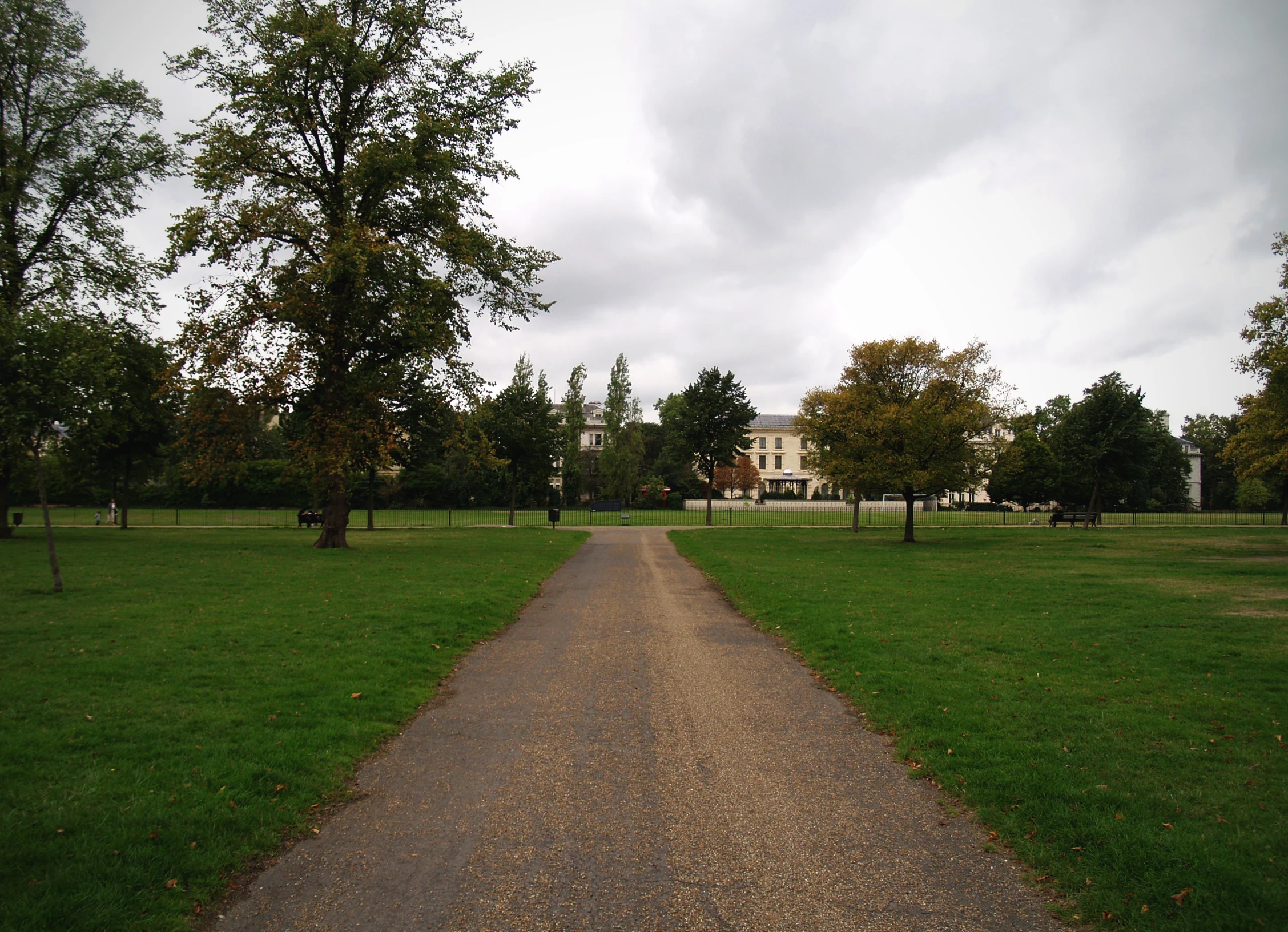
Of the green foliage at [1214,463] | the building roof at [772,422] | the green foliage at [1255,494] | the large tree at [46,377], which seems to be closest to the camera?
the large tree at [46,377]

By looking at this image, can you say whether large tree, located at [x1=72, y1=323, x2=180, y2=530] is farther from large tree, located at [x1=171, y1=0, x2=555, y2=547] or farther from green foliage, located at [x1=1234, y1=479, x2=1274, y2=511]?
green foliage, located at [x1=1234, y1=479, x2=1274, y2=511]

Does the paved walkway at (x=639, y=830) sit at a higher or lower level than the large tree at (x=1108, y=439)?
lower

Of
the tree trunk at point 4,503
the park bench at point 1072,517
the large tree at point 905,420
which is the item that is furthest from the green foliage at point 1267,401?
the tree trunk at point 4,503

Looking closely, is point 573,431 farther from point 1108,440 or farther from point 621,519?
point 1108,440

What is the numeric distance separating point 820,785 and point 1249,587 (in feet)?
49.1

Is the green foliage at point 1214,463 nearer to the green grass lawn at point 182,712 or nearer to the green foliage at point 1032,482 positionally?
the green foliage at point 1032,482

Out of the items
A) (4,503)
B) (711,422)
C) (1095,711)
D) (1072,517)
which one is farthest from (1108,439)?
(4,503)

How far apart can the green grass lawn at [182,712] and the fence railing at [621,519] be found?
3014 cm

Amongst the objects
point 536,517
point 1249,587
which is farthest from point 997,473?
point 536,517

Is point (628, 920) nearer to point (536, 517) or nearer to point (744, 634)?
point (744, 634)

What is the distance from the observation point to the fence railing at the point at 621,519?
44.1 meters

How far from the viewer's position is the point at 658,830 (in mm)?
4359

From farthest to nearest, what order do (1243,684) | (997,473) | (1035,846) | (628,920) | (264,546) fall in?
(997,473), (264,546), (1243,684), (1035,846), (628,920)

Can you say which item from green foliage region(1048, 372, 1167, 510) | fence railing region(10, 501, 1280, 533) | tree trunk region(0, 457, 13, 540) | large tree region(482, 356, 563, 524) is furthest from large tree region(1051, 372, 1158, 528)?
tree trunk region(0, 457, 13, 540)
